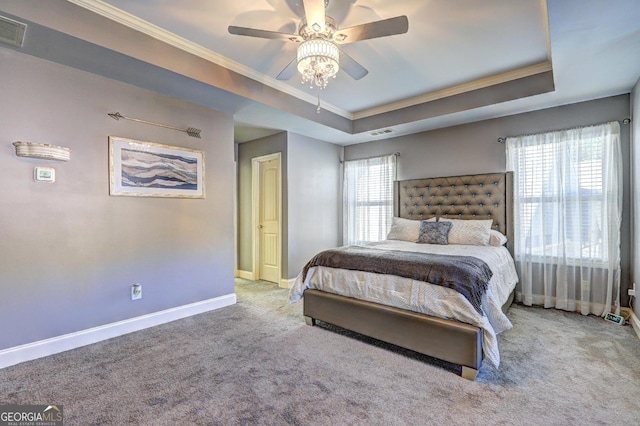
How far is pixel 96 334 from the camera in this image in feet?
9.12

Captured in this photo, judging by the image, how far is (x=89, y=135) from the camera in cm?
277

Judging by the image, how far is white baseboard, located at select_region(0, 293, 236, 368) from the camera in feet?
7.82

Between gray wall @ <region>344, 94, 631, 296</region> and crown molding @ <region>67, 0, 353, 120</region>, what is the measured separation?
1.94 m

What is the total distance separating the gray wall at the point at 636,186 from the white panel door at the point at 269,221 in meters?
4.19

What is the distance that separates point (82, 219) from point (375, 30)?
9.55ft

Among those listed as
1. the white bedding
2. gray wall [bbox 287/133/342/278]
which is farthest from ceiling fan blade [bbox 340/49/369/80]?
gray wall [bbox 287/133/342/278]

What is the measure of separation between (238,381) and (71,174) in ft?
7.50

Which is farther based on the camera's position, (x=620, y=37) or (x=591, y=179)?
(x=591, y=179)

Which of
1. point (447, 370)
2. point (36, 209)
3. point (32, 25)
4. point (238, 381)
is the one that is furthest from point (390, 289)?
point (32, 25)

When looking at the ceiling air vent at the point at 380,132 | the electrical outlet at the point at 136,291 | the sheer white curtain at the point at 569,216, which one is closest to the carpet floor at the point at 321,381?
the electrical outlet at the point at 136,291

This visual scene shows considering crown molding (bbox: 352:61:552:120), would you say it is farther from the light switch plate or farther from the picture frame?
the light switch plate

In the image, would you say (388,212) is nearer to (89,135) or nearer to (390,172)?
(390,172)

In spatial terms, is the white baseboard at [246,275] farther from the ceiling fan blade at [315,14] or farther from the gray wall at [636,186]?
the gray wall at [636,186]

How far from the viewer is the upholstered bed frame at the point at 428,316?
2133mm
